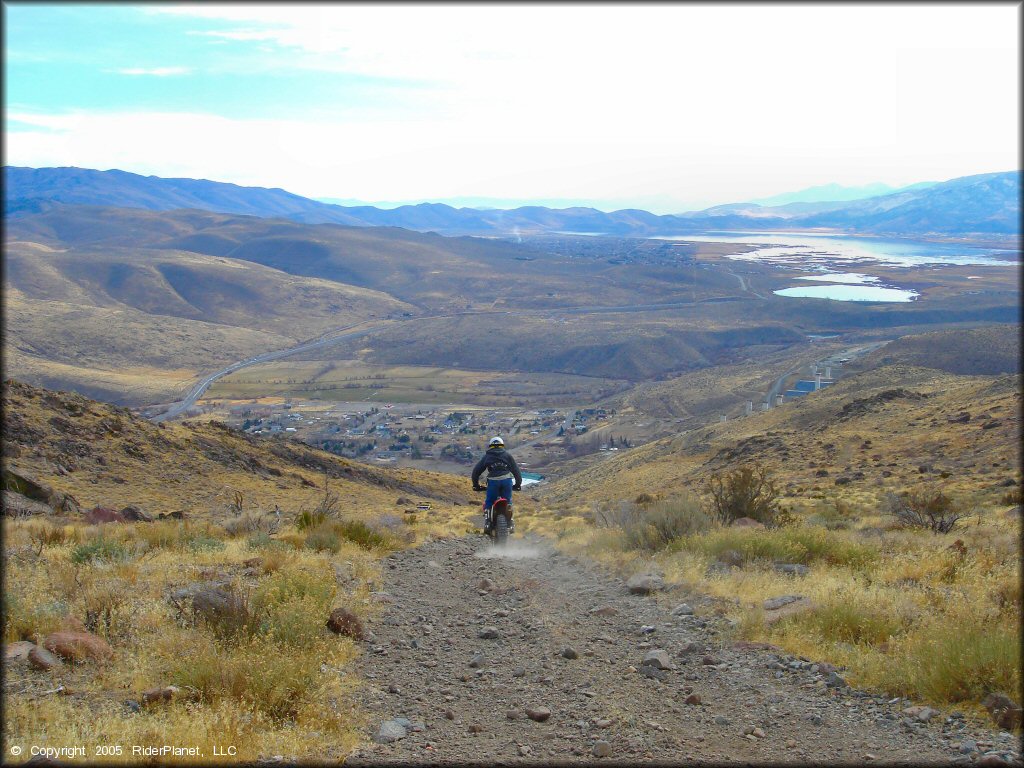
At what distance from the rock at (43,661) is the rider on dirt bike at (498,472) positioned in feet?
22.7

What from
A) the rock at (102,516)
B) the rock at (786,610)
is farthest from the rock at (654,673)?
the rock at (102,516)

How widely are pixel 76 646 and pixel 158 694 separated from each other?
1.17 m

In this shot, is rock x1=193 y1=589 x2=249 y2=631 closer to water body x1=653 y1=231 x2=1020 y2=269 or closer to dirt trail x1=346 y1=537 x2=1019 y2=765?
dirt trail x1=346 y1=537 x2=1019 y2=765

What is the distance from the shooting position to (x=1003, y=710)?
4.57m

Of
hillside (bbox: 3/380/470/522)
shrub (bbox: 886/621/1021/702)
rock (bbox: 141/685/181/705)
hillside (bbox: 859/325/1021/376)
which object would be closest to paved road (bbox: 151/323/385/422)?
hillside (bbox: 3/380/470/522)

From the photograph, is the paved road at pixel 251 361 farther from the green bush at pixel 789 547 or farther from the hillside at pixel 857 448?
the green bush at pixel 789 547

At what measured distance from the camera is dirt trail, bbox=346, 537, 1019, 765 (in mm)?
4539

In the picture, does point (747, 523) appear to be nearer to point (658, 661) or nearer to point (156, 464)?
point (658, 661)

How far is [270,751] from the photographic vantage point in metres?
4.36

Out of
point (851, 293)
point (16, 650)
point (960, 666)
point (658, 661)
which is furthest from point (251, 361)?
point (960, 666)

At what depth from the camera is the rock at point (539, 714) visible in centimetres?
509

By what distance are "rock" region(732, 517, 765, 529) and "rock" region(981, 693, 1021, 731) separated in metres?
6.50

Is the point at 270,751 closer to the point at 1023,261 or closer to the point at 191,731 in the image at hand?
the point at 191,731

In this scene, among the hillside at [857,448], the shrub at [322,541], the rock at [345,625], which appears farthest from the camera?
the hillside at [857,448]
